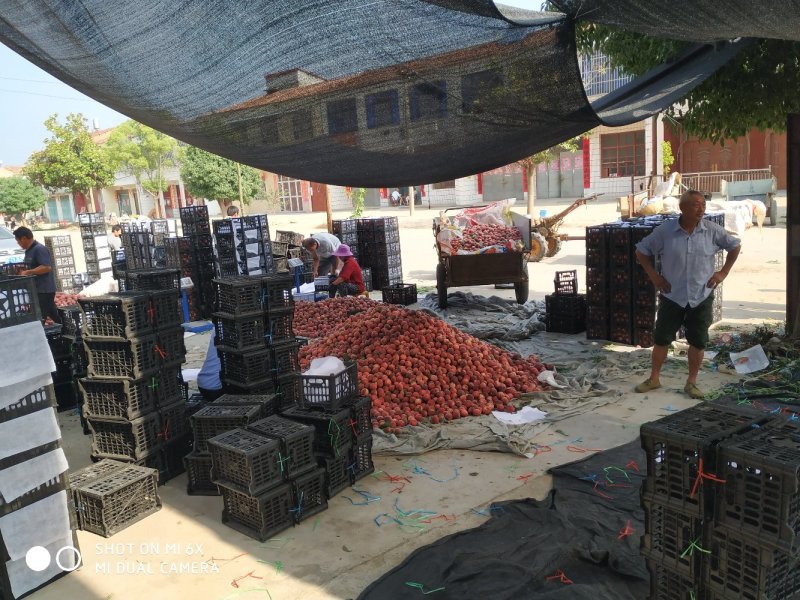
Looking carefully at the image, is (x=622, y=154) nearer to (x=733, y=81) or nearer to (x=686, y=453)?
(x=733, y=81)

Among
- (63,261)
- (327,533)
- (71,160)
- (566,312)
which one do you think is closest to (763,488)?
(327,533)

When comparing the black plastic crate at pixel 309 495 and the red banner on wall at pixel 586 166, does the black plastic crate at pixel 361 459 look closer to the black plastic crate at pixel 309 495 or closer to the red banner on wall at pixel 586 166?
the black plastic crate at pixel 309 495

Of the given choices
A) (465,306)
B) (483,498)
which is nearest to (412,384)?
(483,498)

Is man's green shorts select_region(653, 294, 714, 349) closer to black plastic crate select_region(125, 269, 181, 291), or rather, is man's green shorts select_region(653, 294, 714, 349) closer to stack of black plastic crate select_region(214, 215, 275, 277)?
black plastic crate select_region(125, 269, 181, 291)

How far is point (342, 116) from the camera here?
14.7 ft

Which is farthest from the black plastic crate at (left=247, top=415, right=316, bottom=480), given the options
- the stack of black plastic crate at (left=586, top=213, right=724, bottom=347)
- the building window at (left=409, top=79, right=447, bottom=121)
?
the stack of black plastic crate at (left=586, top=213, right=724, bottom=347)

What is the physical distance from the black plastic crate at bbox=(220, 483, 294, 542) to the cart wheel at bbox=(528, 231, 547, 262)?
12.4 meters

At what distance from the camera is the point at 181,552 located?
394 cm

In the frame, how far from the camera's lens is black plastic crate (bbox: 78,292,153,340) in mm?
4680

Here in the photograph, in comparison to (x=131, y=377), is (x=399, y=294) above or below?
below

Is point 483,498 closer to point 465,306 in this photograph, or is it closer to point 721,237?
point 721,237

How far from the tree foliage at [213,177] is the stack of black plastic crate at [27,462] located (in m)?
32.2

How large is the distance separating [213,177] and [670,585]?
1384 inches

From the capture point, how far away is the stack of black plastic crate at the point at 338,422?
14.8 ft
